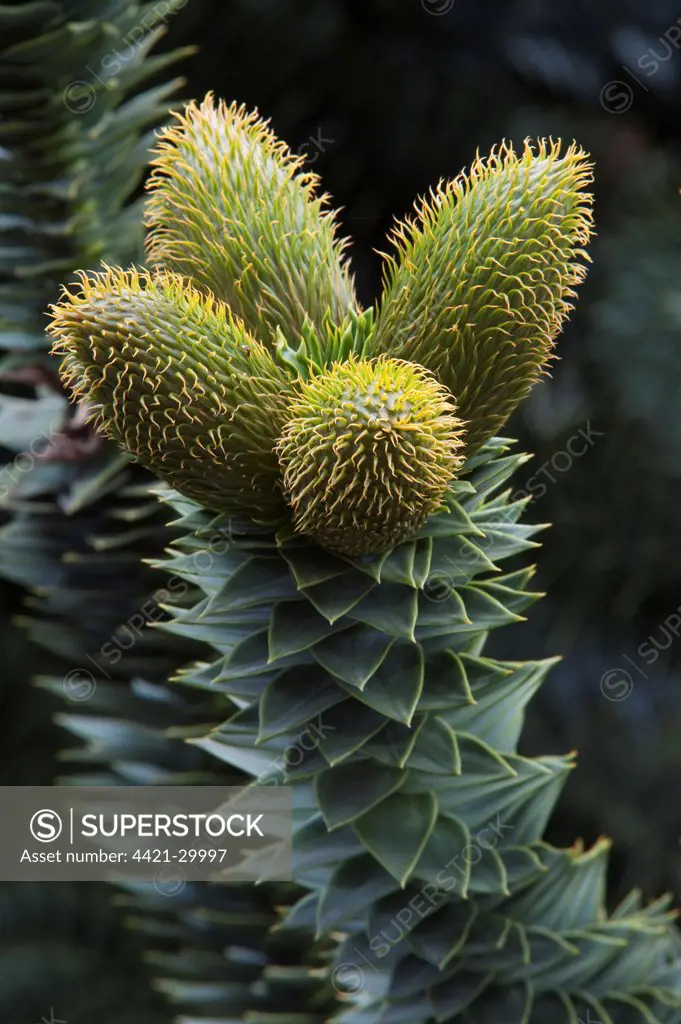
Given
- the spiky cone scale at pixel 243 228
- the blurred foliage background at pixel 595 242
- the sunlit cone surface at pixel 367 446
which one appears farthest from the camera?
the blurred foliage background at pixel 595 242

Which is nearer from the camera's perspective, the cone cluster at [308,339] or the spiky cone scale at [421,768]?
the cone cluster at [308,339]

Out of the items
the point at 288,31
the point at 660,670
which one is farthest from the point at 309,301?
the point at 660,670

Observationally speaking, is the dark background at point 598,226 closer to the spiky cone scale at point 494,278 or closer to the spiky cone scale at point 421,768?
the spiky cone scale at point 421,768

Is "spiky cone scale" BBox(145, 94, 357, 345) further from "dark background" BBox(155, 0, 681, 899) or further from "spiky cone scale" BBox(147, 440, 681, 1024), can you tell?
"dark background" BBox(155, 0, 681, 899)

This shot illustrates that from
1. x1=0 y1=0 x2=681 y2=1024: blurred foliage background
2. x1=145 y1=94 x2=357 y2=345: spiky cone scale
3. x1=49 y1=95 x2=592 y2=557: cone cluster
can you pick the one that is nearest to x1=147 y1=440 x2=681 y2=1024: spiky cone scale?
x1=49 y1=95 x2=592 y2=557: cone cluster

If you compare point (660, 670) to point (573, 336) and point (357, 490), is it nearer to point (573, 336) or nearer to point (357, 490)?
point (573, 336)

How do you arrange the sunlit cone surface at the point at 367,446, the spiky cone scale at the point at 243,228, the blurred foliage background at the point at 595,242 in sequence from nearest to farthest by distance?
1. the sunlit cone surface at the point at 367,446
2. the spiky cone scale at the point at 243,228
3. the blurred foliage background at the point at 595,242

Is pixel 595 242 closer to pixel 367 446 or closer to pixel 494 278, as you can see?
pixel 494 278

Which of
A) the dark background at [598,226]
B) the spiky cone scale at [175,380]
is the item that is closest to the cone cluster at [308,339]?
the spiky cone scale at [175,380]
